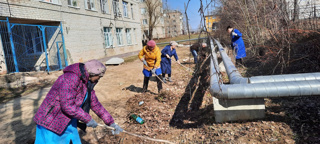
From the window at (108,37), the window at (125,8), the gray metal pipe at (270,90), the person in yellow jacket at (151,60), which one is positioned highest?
the window at (125,8)

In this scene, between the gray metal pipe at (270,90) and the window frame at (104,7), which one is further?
the window frame at (104,7)

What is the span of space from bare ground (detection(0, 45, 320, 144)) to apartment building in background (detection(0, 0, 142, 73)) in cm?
564

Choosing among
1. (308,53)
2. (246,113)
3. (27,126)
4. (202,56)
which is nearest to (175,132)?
(246,113)

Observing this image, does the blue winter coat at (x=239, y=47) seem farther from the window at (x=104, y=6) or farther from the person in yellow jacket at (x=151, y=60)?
the window at (x=104, y=6)

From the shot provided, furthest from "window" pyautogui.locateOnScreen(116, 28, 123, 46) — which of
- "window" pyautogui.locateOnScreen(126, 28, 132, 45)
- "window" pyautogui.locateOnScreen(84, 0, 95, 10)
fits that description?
"window" pyautogui.locateOnScreen(84, 0, 95, 10)

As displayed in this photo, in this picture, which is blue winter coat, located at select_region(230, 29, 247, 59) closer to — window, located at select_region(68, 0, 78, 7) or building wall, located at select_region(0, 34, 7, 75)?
building wall, located at select_region(0, 34, 7, 75)

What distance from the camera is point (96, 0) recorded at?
58.4 feet

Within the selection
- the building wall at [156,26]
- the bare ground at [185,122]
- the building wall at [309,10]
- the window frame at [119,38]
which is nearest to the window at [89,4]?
the window frame at [119,38]

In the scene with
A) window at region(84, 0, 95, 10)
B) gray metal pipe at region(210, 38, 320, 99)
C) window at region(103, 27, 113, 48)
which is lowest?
gray metal pipe at region(210, 38, 320, 99)

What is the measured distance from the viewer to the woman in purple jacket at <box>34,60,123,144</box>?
2186mm

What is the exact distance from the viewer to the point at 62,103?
85.5 inches

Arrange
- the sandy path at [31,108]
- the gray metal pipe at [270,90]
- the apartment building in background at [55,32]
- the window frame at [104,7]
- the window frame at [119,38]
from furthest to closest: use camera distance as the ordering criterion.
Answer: the window frame at [119,38]
the window frame at [104,7]
the apartment building in background at [55,32]
the sandy path at [31,108]
the gray metal pipe at [270,90]

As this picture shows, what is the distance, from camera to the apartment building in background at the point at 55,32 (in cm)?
1045

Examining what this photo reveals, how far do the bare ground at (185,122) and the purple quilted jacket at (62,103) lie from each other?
1.64 m
